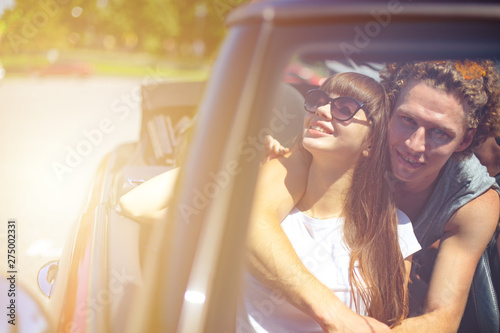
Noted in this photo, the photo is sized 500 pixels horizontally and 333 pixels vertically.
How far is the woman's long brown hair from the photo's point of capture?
3.55ft

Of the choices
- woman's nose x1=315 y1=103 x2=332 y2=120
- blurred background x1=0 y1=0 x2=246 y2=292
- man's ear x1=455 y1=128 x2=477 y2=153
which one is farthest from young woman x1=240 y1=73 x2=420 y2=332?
blurred background x1=0 y1=0 x2=246 y2=292

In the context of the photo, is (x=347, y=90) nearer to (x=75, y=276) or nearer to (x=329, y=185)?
(x=329, y=185)

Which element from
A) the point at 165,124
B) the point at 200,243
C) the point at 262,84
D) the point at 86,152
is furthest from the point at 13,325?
the point at 86,152

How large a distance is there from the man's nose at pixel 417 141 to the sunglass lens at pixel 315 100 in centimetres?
23

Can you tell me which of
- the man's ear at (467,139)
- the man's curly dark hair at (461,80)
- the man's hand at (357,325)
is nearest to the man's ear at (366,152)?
the man's curly dark hair at (461,80)

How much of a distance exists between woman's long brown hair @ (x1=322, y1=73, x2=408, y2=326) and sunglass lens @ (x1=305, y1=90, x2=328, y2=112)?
3cm

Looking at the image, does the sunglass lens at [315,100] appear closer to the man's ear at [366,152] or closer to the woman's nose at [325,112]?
the woman's nose at [325,112]

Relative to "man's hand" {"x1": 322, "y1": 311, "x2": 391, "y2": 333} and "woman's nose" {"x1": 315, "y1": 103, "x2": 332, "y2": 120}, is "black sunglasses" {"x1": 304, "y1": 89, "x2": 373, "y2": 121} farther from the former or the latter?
"man's hand" {"x1": 322, "y1": 311, "x2": 391, "y2": 333}

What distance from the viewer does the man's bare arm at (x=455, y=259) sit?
3.65ft

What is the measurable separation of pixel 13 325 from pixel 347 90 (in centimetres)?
116

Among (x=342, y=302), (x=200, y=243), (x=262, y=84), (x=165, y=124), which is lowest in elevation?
(x=342, y=302)

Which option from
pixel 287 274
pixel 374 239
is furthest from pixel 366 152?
pixel 287 274

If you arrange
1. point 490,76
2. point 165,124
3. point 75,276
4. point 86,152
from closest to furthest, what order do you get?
point 490,76
point 75,276
point 165,124
point 86,152

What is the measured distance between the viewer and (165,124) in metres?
3.27
